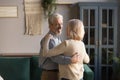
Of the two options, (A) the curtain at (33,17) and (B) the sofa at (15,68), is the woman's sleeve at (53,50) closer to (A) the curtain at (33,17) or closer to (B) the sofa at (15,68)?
(B) the sofa at (15,68)

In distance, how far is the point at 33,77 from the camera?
409 cm

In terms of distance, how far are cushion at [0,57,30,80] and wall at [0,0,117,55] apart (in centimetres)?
158

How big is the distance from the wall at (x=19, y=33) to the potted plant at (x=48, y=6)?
12cm

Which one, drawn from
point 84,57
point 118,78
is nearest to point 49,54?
point 84,57

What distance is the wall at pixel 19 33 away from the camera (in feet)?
18.4

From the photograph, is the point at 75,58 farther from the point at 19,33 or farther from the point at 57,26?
the point at 19,33

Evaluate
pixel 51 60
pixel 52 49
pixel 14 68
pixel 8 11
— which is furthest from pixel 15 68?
pixel 8 11

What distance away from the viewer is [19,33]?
5648 millimetres

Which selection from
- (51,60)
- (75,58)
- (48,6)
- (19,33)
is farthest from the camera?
(19,33)

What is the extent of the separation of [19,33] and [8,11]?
1.61 ft

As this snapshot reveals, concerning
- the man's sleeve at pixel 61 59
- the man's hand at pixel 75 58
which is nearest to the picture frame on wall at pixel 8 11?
the man's sleeve at pixel 61 59

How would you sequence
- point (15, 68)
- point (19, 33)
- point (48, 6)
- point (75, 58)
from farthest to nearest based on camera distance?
point (19, 33), point (48, 6), point (15, 68), point (75, 58)

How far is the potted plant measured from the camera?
550cm

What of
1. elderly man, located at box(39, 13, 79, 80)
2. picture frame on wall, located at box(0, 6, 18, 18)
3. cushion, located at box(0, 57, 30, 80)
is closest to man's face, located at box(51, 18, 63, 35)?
elderly man, located at box(39, 13, 79, 80)
